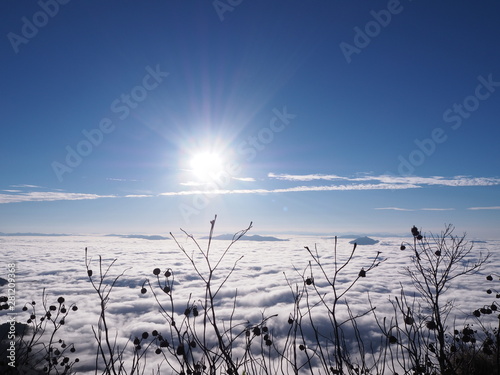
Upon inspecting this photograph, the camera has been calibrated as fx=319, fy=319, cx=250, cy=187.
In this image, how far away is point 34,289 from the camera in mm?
167625

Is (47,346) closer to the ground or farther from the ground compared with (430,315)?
closer to the ground

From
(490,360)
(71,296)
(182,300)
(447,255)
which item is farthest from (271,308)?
(447,255)

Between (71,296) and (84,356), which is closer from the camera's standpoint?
(84,356)

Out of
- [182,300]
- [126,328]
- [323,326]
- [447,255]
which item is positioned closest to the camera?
[447,255]

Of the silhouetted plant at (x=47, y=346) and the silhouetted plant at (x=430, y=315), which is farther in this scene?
the silhouetted plant at (x=47, y=346)

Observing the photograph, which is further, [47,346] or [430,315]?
[47,346]

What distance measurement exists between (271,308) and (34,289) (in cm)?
13211

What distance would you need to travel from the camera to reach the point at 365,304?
154625 mm

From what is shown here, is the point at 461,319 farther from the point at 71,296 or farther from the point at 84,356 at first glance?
the point at 71,296

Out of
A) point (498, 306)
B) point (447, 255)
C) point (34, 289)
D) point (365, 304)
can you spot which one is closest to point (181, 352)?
point (498, 306)

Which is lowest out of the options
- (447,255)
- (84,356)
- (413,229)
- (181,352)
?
(84,356)

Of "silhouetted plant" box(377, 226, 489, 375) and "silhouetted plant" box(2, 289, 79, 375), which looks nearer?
"silhouetted plant" box(377, 226, 489, 375)

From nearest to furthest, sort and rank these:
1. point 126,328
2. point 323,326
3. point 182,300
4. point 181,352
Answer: point 181,352
point 126,328
point 182,300
point 323,326

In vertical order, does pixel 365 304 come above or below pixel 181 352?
below
